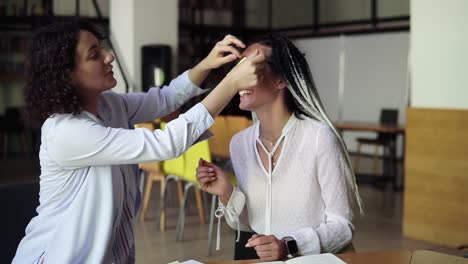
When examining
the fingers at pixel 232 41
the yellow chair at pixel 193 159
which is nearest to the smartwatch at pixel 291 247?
the fingers at pixel 232 41

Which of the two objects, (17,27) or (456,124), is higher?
(17,27)

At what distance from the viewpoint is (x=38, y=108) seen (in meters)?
1.69

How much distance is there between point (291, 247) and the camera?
1788 mm

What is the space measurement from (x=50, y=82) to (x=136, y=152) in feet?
0.98

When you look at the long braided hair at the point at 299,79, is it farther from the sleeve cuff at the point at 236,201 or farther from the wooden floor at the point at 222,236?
the wooden floor at the point at 222,236

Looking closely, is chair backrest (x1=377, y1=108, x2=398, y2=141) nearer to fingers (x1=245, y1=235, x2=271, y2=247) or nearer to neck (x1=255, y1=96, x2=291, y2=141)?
neck (x1=255, y1=96, x2=291, y2=141)

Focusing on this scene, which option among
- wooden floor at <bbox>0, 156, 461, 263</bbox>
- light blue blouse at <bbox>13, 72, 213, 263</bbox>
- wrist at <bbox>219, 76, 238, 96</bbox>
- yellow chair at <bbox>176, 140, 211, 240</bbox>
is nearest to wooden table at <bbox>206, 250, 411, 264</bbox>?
light blue blouse at <bbox>13, 72, 213, 263</bbox>

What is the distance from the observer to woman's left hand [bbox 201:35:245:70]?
6.41ft

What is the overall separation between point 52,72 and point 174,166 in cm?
361

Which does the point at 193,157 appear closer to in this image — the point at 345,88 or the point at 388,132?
the point at 388,132

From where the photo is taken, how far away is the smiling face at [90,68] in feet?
5.60

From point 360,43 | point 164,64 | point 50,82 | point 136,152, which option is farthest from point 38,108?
point 360,43

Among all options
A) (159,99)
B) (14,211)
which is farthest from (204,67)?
(14,211)

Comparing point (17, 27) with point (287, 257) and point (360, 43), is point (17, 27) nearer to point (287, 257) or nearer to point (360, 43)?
point (360, 43)
